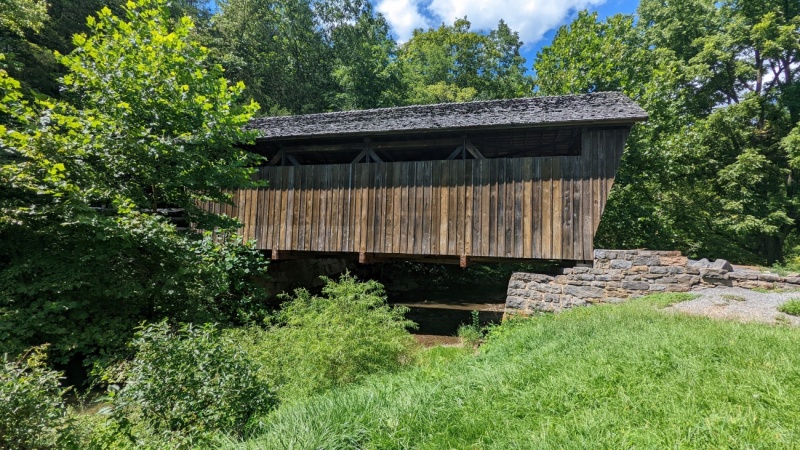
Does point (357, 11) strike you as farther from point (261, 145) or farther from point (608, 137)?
point (608, 137)

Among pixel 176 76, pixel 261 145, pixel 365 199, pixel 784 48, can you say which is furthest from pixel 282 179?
pixel 784 48

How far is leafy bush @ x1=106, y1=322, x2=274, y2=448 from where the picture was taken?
240 centimetres

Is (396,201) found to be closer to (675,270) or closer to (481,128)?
(481,128)

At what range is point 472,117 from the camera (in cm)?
677

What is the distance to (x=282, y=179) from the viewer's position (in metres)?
7.83

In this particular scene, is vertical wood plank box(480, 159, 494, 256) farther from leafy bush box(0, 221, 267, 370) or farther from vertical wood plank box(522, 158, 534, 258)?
leafy bush box(0, 221, 267, 370)

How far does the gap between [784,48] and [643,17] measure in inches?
216

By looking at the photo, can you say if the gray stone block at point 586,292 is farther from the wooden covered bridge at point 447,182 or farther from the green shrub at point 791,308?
the green shrub at point 791,308

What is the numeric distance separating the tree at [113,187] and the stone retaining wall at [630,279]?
5431mm

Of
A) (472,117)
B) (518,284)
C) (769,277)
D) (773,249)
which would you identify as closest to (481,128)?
(472,117)

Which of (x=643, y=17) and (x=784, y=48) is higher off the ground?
(x=643, y=17)

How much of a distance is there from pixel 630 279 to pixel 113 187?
313 inches

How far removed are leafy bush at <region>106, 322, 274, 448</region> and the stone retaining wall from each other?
5136 mm

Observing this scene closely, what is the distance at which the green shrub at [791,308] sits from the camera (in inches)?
163
